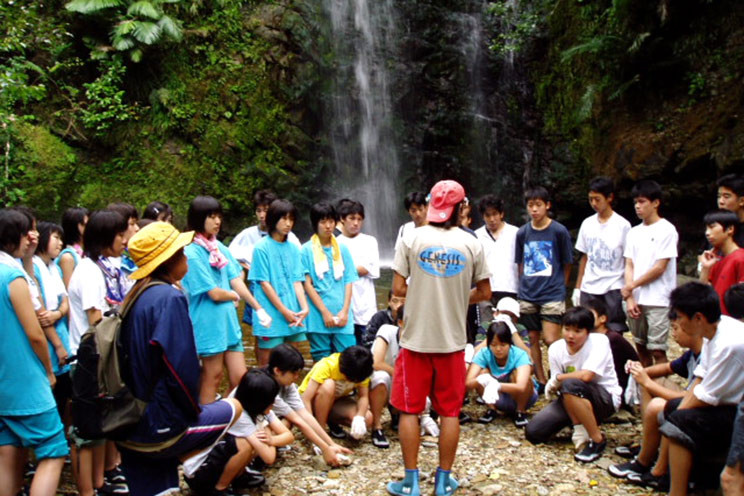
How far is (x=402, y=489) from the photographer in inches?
156

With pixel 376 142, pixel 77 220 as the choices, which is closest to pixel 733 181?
pixel 77 220

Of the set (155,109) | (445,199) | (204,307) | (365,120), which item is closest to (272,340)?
(204,307)

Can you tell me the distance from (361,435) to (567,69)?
36.7 feet

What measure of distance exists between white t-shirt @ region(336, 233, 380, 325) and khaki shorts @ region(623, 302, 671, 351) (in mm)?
2524

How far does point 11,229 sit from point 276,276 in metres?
2.24

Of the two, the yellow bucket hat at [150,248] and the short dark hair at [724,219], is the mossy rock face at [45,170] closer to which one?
the yellow bucket hat at [150,248]

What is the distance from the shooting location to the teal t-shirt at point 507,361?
5.36 metres

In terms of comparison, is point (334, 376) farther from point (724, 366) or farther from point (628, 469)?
point (724, 366)

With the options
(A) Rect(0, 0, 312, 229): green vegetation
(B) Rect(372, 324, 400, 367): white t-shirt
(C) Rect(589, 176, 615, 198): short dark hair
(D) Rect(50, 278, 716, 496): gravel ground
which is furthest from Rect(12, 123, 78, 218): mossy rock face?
(C) Rect(589, 176, 615, 198): short dark hair

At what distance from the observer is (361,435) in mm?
4750

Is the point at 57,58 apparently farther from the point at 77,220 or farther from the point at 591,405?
the point at 591,405

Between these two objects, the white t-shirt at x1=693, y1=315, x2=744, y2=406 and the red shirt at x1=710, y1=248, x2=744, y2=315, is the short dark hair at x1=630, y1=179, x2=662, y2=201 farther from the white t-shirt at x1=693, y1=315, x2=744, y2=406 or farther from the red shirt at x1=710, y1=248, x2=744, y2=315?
the white t-shirt at x1=693, y1=315, x2=744, y2=406

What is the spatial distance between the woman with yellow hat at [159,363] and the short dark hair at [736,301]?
321 centimetres

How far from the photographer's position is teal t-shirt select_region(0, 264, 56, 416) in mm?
3314
